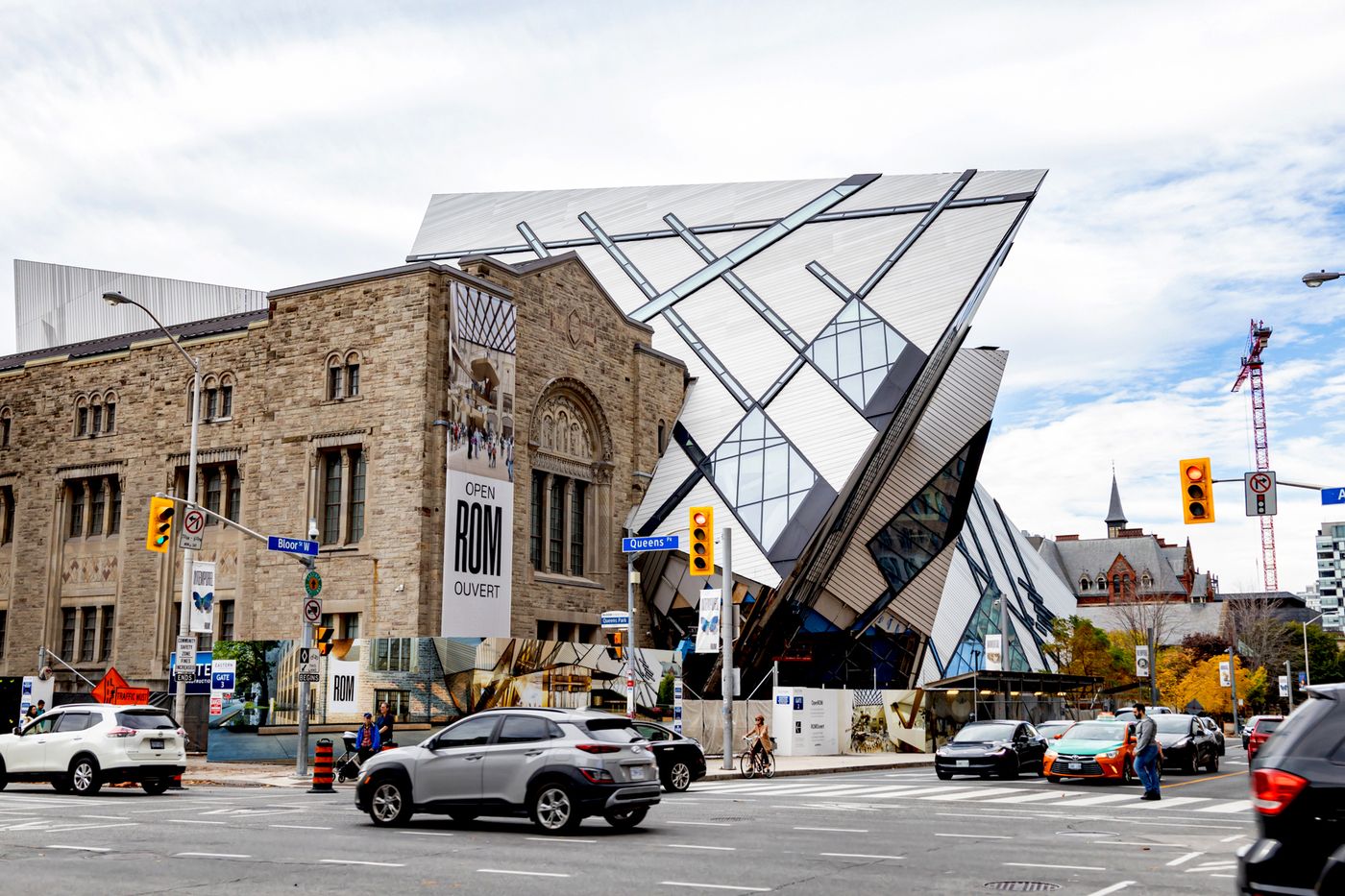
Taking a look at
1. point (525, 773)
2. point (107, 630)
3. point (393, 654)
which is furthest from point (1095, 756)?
point (107, 630)

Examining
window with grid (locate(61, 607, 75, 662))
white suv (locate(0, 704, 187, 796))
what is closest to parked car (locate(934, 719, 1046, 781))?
white suv (locate(0, 704, 187, 796))

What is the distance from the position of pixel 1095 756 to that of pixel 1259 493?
20.7ft

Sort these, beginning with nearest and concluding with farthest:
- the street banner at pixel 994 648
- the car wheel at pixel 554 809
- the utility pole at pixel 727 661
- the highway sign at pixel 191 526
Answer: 1. the car wheel at pixel 554 809
2. the highway sign at pixel 191 526
3. the utility pole at pixel 727 661
4. the street banner at pixel 994 648

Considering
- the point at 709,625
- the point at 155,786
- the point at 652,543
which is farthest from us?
the point at 652,543

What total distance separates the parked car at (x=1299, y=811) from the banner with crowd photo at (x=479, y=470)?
32737 millimetres

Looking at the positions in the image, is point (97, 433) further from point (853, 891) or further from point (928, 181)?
point (853, 891)

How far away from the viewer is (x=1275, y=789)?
7.48 metres

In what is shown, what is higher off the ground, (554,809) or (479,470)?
(479,470)

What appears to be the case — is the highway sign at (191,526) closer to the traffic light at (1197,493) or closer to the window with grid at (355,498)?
the window with grid at (355,498)

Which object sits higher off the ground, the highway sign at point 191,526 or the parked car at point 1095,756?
the highway sign at point 191,526

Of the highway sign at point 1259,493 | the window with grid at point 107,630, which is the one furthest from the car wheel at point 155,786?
the window with grid at point 107,630

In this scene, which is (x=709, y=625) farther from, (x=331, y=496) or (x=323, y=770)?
(x=331, y=496)

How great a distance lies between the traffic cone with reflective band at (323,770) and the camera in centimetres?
2527

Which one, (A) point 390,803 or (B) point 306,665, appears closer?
(A) point 390,803
